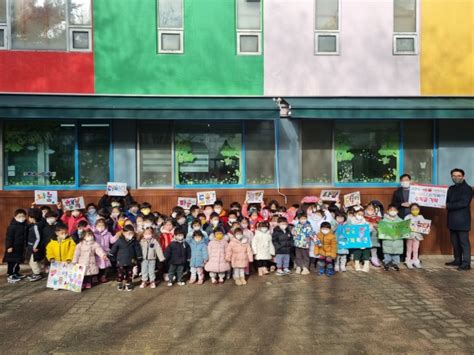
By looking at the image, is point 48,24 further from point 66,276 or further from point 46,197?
point 66,276

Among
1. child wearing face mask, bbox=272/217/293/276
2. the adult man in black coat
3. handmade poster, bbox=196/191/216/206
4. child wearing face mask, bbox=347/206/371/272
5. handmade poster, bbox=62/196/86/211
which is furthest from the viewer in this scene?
handmade poster, bbox=196/191/216/206

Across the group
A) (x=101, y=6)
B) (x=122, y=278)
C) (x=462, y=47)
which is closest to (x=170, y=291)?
(x=122, y=278)

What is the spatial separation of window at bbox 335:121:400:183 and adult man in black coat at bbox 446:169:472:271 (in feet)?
6.05

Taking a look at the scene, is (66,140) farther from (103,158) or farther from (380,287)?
Answer: (380,287)

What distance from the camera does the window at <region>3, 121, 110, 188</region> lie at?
10.7 metres

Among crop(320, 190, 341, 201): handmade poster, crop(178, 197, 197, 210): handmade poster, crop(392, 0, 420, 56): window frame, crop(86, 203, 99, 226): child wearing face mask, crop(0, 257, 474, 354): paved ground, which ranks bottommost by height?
crop(0, 257, 474, 354): paved ground

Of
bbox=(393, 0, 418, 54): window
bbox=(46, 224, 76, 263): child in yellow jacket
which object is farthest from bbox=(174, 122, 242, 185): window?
bbox=(393, 0, 418, 54): window

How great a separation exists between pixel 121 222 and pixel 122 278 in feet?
4.18

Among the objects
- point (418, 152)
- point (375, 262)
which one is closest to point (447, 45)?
point (418, 152)

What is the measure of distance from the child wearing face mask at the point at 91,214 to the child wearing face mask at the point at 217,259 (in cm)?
264

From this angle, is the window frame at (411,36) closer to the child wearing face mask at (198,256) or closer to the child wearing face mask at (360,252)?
the child wearing face mask at (360,252)

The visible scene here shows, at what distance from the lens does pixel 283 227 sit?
9141mm

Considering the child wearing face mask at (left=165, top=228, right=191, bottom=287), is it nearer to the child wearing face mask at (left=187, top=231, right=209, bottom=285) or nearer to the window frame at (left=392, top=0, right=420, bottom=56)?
the child wearing face mask at (left=187, top=231, right=209, bottom=285)

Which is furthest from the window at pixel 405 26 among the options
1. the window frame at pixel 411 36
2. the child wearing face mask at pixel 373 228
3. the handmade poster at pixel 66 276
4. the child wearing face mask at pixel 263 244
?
the handmade poster at pixel 66 276
